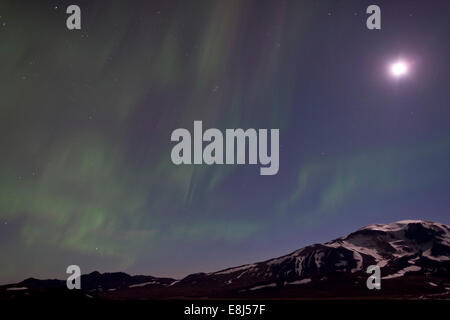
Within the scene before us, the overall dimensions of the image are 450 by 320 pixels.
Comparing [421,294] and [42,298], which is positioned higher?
[42,298]

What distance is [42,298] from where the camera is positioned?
112 m
